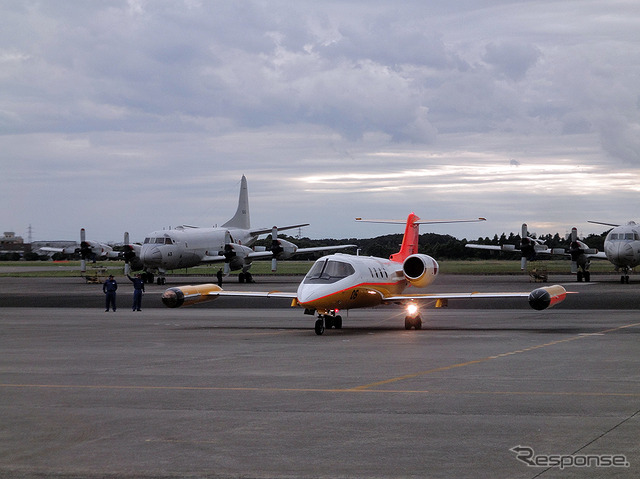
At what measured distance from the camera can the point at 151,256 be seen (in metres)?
62.4

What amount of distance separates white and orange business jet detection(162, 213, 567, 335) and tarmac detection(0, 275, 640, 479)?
0.97m

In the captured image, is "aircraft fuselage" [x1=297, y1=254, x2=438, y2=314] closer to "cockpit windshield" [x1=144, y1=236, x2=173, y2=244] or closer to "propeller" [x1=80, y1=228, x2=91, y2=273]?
"cockpit windshield" [x1=144, y1=236, x2=173, y2=244]

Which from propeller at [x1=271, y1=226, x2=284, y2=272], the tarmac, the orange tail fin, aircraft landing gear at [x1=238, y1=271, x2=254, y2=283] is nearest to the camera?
the tarmac

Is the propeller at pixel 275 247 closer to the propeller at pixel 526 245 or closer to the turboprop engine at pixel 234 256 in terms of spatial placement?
the turboprop engine at pixel 234 256

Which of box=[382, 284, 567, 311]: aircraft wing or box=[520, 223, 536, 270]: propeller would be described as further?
box=[520, 223, 536, 270]: propeller

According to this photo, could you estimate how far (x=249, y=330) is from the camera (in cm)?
2788

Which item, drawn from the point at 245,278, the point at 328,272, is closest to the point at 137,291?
the point at 328,272

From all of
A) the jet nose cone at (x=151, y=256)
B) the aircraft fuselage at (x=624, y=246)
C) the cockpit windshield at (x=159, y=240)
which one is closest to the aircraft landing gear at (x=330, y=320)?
the aircraft fuselage at (x=624, y=246)

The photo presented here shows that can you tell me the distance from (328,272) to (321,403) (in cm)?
1395

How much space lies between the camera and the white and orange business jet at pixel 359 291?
25.8 m

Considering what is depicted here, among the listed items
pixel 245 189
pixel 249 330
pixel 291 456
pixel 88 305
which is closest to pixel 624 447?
pixel 291 456

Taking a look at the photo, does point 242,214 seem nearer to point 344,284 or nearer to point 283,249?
point 283,249

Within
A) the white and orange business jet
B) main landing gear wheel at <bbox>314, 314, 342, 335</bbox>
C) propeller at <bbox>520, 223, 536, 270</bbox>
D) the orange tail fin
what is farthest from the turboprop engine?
main landing gear wheel at <bbox>314, 314, 342, 335</bbox>

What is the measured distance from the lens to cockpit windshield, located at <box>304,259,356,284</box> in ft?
86.0
